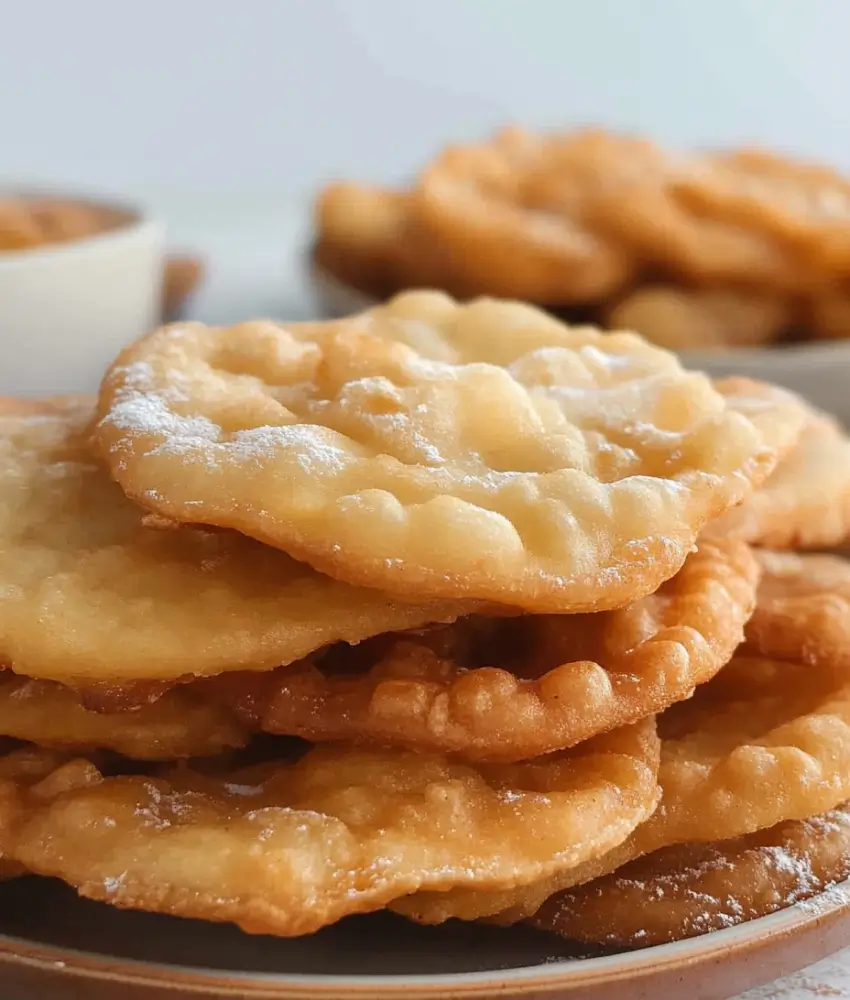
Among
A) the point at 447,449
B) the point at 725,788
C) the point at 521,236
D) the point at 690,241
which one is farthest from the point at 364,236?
the point at 725,788

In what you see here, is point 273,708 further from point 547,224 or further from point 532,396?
point 547,224

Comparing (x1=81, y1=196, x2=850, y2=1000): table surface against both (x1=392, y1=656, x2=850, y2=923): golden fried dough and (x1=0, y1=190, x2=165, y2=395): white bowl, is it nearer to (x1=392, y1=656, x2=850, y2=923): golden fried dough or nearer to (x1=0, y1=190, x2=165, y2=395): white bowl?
(x1=392, y1=656, x2=850, y2=923): golden fried dough

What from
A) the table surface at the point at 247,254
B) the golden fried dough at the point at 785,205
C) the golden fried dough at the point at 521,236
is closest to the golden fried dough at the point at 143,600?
the table surface at the point at 247,254

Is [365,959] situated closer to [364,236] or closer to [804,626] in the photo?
[804,626]

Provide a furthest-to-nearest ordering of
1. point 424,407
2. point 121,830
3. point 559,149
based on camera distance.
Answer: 1. point 559,149
2. point 424,407
3. point 121,830

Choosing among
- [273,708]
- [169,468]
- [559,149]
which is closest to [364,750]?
[273,708]

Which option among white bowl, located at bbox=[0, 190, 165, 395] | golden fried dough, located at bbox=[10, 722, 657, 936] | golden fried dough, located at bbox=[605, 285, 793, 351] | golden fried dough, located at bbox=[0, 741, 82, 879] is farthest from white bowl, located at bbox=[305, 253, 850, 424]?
golden fried dough, located at bbox=[0, 741, 82, 879]

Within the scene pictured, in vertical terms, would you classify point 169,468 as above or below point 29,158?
above

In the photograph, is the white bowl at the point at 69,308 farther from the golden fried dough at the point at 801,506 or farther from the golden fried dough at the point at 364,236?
the golden fried dough at the point at 801,506
